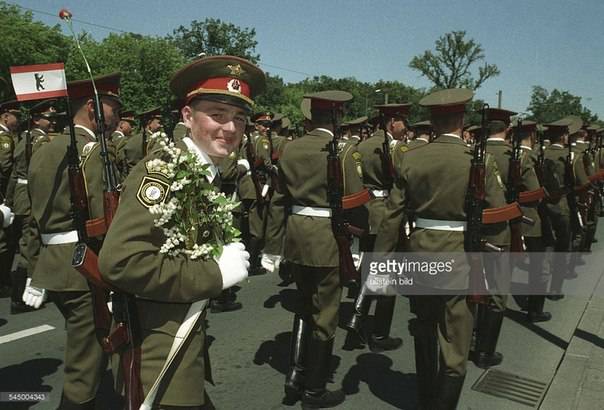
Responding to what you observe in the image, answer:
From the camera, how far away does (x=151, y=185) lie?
1921 mm

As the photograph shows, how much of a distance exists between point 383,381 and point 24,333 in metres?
3.57

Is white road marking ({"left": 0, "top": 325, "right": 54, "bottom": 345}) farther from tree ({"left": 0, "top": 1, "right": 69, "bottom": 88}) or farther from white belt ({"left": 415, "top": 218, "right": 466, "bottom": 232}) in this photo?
tree ({"left": 0, "top": 1, "right": 69, "bottom": 88})

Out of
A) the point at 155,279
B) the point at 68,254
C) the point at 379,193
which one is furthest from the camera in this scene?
the point at 379,193

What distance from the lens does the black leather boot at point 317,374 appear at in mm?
3844

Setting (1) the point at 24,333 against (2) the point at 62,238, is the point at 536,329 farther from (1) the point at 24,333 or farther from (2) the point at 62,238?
(1) the point at 24,333

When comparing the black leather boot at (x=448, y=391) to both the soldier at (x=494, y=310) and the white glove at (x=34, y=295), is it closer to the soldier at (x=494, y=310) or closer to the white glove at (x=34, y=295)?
the soldier at (x=494, y=310)

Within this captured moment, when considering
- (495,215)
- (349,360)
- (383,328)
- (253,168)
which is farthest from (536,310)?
(253,168)

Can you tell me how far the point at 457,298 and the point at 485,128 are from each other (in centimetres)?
112

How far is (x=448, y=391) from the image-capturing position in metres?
3.25

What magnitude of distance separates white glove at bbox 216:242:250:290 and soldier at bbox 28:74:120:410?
137 cm

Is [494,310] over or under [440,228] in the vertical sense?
under

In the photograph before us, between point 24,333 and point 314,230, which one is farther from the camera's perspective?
point 24,333

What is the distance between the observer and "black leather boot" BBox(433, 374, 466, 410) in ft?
10.6

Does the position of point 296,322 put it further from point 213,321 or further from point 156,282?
point 156,282
